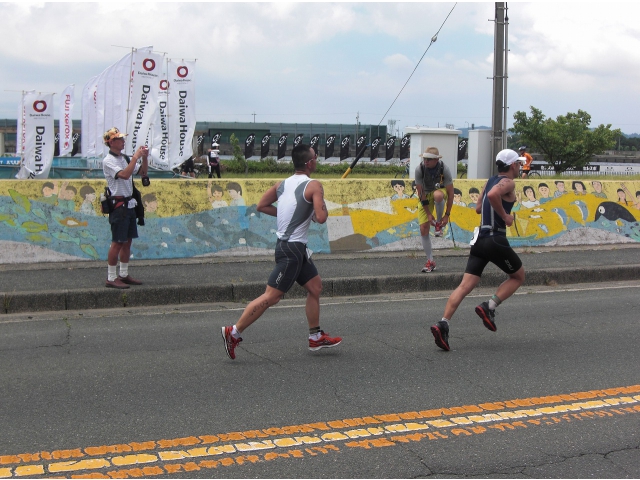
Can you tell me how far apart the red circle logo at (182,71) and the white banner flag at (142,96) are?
1.60m

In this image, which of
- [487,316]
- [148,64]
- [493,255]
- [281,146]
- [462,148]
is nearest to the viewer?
[493,255]

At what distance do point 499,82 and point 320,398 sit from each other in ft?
32.8

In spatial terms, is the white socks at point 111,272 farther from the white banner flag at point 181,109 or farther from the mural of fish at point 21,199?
the white banner flag at point 181,109

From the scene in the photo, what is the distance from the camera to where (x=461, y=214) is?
1201cm

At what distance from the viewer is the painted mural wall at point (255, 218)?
33.2ft

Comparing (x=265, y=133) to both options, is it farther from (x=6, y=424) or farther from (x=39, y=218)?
(x=6, y=424)

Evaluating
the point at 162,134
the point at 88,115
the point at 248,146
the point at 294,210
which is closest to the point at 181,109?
the point at 162,134

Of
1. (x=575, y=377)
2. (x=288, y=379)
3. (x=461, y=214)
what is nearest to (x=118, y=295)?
(x=288, y=379)

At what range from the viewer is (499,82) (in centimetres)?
1353

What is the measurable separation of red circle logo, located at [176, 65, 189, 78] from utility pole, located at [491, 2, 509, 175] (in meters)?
9.56

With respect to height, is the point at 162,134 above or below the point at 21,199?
above

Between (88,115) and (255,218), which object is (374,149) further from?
(255,218)

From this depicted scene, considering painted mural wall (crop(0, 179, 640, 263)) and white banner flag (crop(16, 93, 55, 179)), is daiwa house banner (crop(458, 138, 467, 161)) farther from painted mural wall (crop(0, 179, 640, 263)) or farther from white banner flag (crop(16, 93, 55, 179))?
painted mural wall (crop(0, 179, 640, 263))

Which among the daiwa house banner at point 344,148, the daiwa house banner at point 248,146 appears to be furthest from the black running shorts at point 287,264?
the daiwa house banner at point 344,148
